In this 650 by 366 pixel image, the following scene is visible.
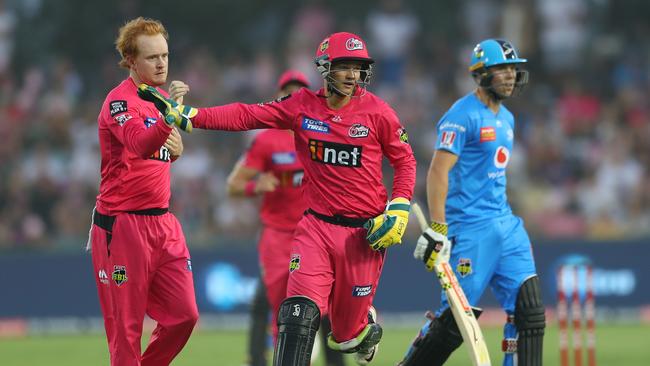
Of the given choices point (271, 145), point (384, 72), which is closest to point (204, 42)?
point (384, 72)

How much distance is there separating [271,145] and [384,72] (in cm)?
876

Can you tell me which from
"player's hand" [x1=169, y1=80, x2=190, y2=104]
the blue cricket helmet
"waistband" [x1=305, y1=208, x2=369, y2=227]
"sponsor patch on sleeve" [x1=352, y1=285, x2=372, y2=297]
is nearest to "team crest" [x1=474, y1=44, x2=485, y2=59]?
the blue cricket helmet

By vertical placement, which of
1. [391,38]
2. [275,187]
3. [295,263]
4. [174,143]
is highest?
[391,38]

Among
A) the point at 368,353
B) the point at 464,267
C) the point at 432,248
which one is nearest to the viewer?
the point at 368,353

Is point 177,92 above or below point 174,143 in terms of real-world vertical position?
above

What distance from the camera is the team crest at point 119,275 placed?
24.7ft

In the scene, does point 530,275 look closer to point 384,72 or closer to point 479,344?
point 479,344

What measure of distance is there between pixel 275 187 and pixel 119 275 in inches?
118

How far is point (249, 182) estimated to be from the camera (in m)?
10.5

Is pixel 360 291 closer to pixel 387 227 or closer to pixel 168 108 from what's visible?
pixel 387 227

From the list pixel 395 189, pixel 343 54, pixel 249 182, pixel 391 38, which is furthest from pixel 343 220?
pixel 391 38

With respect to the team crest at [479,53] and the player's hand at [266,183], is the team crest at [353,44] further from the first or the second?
the player's hand at [266,183]

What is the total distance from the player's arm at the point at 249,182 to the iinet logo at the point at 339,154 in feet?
8.72

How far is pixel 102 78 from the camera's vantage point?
62.6 feet
